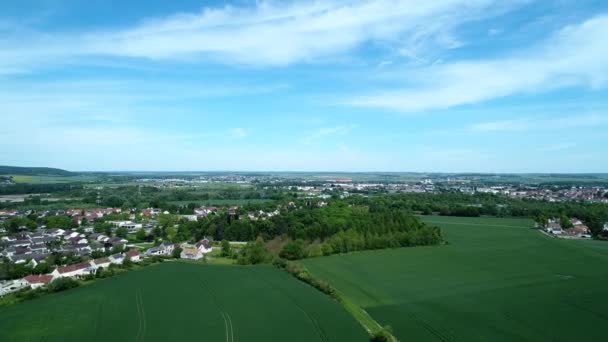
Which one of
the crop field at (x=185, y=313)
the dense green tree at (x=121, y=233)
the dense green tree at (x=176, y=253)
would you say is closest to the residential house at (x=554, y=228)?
the crop field at (x=185, y=313)

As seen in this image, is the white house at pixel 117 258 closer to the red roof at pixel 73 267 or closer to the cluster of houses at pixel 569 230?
the red roof at pixel 73 267

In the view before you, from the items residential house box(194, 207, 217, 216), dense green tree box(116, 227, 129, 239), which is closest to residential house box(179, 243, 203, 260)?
dense green tree box(116, 227, 129, 239)

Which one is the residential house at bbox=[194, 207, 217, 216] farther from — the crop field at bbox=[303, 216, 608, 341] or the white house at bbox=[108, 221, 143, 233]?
the crop field at bbox=[303, 216, 608, 341]

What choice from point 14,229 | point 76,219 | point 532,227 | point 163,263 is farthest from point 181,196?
point 532,227

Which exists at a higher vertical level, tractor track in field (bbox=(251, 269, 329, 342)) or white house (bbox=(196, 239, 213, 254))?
tractor track in field (bbox=(251, 269, 329, 342))

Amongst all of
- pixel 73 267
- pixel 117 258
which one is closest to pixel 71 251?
pixel 117 258
